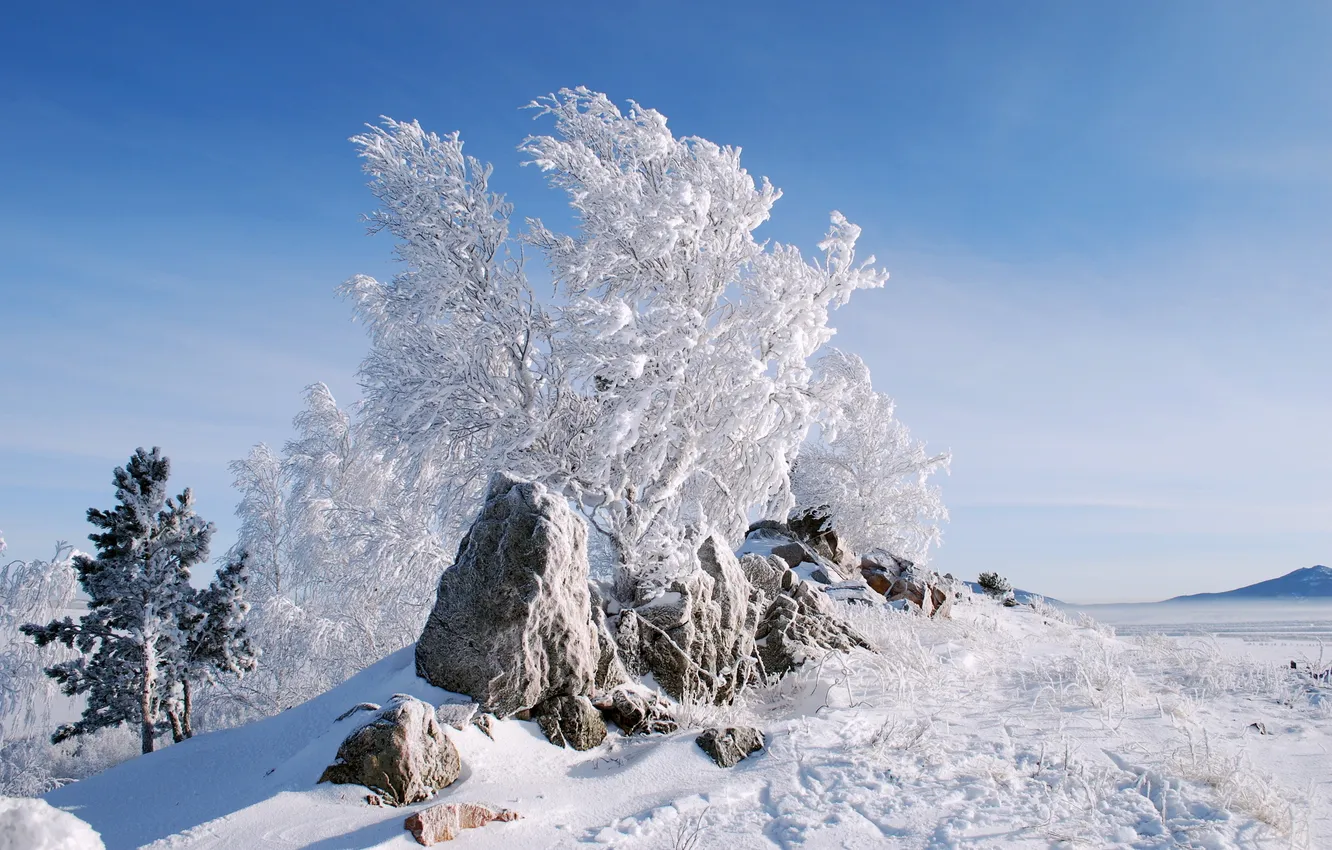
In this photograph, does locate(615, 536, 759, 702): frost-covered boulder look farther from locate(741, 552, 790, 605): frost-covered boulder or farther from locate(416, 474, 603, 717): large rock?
locate(741, 552, 790, 605): frost-covered boulder

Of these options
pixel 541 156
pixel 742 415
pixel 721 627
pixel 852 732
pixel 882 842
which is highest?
pixel 541 156

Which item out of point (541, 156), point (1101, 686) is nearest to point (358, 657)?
point (541, 156)

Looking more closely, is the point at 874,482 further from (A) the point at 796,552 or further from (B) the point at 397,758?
(B) the point at 397,758

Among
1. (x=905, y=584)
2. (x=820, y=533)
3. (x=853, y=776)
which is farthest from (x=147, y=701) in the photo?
(x=820, y=533)

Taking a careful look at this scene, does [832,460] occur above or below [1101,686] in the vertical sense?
above

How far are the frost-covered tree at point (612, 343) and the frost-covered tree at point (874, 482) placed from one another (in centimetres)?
1551

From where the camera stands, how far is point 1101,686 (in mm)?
8125

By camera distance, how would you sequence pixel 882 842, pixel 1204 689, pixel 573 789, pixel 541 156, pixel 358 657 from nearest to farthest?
1. pixel 882 842
2. pixel 573 789
3. pixel 1204 689
4. pixel 541 156
5. pixel 358 657

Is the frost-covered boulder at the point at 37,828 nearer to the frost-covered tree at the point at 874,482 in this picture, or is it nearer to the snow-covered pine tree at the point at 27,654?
the snow-covered pine tree at the point at 27,654

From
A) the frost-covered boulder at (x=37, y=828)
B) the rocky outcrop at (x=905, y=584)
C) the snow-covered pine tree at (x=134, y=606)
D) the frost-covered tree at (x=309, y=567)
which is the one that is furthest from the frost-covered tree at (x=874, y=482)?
the frost-covered boulder at (x=37, y=828)

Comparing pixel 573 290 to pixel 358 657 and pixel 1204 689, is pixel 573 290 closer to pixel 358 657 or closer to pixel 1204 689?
pixel 1204 689

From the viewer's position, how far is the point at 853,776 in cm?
591

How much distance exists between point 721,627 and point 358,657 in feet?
36.4

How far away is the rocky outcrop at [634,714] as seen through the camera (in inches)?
288
